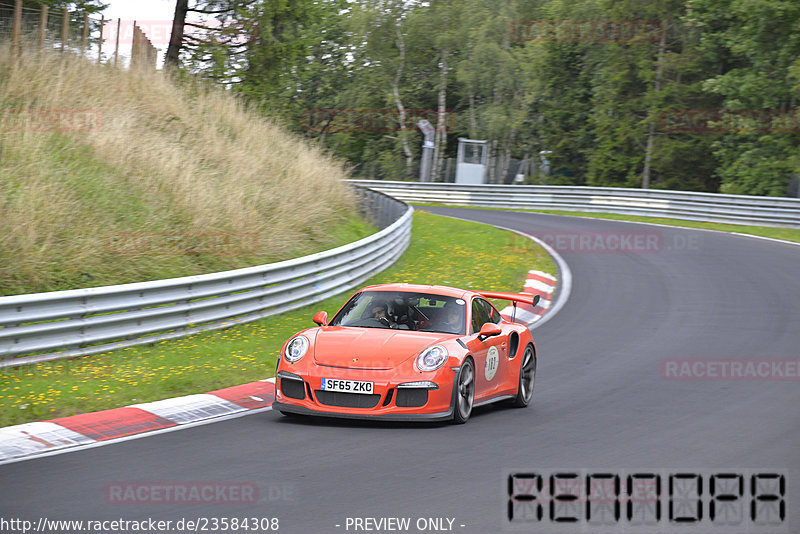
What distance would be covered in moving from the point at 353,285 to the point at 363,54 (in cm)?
4355

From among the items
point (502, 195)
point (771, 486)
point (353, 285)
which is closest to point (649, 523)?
point (771, 486)

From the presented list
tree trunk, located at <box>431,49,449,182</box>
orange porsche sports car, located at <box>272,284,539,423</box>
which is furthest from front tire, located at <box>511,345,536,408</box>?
tree trunk, located at <box>431,49,449,182</box>

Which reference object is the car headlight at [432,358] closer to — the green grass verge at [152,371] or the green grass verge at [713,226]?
the green grass verge at [152,371]

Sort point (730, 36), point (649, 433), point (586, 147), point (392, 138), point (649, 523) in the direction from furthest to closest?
1. point (392, 138)
2. point (586, 147)
3. point (730, 36)
4. point (649, 433)
5. point (649, 523)

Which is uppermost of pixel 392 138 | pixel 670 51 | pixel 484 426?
pixel 670 51

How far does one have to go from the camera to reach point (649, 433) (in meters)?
8.45

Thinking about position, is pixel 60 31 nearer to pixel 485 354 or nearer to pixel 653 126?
pixel 485 354

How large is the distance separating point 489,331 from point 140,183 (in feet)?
34.7

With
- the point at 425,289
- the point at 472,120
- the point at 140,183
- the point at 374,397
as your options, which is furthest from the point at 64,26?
the point at 472,120

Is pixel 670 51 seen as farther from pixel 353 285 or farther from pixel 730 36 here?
pixel 353 285

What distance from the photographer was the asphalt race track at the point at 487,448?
229 inches

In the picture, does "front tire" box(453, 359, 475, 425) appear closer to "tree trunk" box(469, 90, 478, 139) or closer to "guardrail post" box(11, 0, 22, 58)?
"guardrail post" box(11, 0, 22, 58)

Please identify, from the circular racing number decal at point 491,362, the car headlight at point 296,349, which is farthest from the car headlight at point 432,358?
the car headlight at point 296,349
